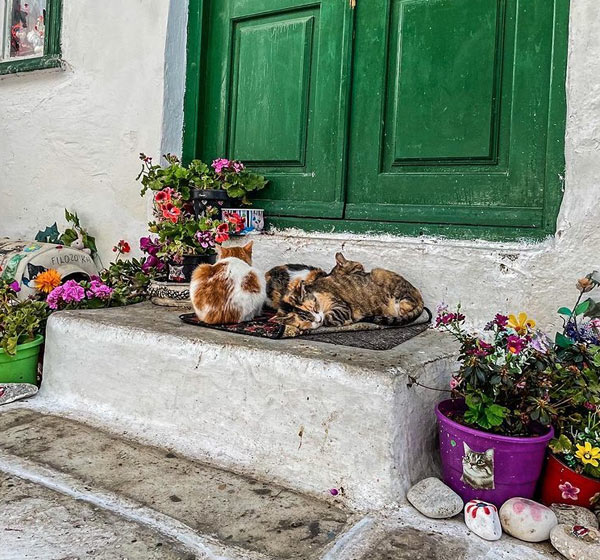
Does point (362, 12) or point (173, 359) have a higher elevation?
point (362, 12)

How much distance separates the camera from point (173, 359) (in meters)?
2.35

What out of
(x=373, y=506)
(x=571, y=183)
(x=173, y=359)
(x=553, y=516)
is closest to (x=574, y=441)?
(x=553, y=516)

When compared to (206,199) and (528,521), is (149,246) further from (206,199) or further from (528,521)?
(528,521)

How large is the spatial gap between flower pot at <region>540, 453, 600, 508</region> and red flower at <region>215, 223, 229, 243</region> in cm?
193

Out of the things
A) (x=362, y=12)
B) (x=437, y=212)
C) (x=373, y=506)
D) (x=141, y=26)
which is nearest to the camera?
(x=373, y=506)

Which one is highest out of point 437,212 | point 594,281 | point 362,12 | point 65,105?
point 362,12

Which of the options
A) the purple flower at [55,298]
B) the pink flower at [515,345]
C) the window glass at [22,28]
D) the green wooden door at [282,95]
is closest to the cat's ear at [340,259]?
the green wooden door at [282,95]

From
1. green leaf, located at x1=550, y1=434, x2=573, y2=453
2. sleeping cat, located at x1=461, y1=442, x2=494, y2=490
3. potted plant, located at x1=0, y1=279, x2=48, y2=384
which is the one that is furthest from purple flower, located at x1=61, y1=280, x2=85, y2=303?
green leaf, located at x1=550, y1=434, x2=573, y2=453

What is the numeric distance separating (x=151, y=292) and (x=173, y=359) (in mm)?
1011

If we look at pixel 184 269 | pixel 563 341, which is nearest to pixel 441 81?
pixel 563 341

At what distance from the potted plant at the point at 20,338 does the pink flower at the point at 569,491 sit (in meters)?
Answer: 2.57

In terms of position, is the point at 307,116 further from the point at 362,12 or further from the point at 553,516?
the point at 553,516

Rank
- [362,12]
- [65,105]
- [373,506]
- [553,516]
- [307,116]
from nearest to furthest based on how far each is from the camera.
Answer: [553,516] → [373,506] → [362,12] → [307,116] → [65,105]

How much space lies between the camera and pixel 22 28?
4.44 meters
